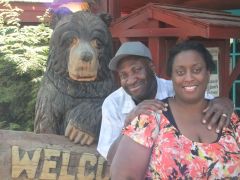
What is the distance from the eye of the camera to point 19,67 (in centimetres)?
655

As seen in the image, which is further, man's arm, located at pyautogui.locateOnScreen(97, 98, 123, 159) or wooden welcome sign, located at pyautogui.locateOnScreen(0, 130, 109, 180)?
wooden welcome sign, located at pyautogui.locateOnScreen(0, 130, 109, 180)

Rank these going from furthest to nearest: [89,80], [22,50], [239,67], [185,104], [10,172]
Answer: [22,50]
[239,67]
[89,80]
[10,172]
[185,104]

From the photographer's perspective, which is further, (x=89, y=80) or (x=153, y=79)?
Result: (x=89, y=80)

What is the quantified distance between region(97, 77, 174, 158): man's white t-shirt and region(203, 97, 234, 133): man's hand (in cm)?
33

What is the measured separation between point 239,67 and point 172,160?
6.61 feet

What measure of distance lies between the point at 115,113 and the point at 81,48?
747 mm

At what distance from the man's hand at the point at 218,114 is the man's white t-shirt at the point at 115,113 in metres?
0.33

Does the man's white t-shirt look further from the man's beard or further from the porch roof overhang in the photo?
the porch roof overhang

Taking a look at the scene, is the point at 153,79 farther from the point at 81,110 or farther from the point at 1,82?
the point at 1,82

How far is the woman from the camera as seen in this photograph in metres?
1.70

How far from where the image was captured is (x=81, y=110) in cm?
283

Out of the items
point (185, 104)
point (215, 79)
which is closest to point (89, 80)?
point (215, 79)

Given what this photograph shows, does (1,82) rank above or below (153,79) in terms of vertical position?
below

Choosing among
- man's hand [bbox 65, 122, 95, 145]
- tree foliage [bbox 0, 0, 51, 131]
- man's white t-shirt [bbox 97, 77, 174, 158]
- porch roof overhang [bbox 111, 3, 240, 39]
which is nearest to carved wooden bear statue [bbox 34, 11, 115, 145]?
man's hand [bbox 65, 122, 95, 145]
